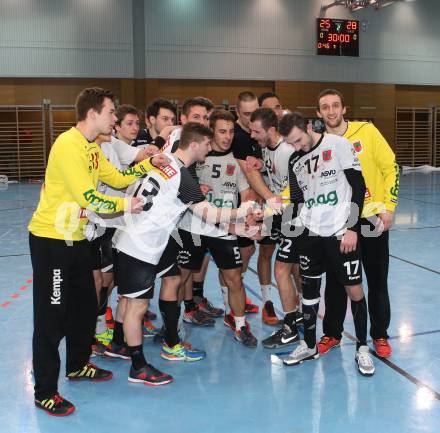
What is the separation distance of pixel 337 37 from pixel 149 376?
18.4 meters

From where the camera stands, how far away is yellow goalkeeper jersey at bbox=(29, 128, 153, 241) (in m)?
3.31

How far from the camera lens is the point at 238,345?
461 cm

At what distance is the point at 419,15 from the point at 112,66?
11951 millimetres

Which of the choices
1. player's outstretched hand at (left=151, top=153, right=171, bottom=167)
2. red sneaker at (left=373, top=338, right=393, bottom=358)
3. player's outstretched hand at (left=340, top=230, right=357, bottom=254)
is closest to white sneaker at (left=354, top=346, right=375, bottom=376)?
red sneaker at (left=373, top=338, right=393, bottom=358)

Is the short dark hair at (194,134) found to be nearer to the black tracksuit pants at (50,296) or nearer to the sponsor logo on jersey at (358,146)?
the black tracksuit pants at (50,296)

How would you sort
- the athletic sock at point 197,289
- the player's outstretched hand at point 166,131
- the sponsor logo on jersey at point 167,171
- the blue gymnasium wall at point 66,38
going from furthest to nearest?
the blue gymnasium wall at point 66,38 → the athletic sock at point 197,289 → the player's outstretched hand at point 166,131 → the sponsor logo on jersey at point 167,171

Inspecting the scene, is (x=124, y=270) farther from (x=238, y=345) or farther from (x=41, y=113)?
(x=41, y=113)

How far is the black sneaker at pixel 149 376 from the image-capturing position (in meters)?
3.83

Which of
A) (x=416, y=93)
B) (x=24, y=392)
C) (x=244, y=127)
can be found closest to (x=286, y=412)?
(x=24, y=392)

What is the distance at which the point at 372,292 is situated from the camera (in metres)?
4.29

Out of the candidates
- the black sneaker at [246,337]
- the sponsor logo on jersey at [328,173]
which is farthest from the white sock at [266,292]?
the sponsor logo on jersey at [328,173]

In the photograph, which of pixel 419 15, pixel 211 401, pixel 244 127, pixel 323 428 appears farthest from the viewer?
pixel 419 15

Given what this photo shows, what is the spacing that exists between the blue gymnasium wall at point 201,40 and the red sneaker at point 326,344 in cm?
1603

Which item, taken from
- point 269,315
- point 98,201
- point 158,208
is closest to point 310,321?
point 269,315
